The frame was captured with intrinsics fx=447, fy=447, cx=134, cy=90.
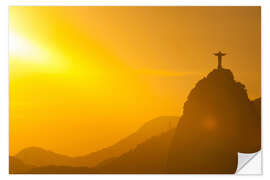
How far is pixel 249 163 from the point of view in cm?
408

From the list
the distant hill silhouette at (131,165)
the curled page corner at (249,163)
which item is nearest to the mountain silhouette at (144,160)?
the distant hill silhouette at (131,165)

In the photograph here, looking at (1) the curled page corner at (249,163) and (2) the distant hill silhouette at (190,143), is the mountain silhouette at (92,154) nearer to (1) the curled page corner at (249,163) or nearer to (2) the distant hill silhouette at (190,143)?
(2) the distant hill silhouette at (190,143)

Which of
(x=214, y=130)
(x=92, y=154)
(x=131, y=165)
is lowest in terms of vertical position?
(x=131, y=165)

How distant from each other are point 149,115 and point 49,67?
102 cm

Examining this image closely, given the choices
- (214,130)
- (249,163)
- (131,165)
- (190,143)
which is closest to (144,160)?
(131,165)

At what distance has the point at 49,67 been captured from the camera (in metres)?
4.13

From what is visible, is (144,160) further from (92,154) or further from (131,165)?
(92,154)

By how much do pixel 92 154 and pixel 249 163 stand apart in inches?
56.5

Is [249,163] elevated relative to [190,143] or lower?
lower

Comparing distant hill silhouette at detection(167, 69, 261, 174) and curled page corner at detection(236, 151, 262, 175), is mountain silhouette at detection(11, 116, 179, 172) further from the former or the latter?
curled page corner at detection(236, 151, 262, 175)

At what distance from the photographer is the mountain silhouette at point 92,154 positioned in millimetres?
4086

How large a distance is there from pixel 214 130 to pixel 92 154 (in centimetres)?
114
